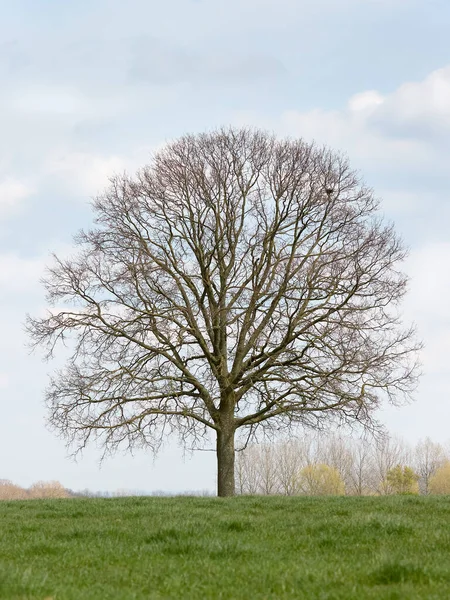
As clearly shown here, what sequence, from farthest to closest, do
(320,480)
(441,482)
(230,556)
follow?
(441,482) → (320,480) → (230,556)

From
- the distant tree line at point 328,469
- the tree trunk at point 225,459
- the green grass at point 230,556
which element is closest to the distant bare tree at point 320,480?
the distant tree line at point 328,469

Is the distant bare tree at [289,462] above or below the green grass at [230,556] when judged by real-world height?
above

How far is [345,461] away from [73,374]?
60.1 m

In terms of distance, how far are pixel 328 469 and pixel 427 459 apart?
20.6 m

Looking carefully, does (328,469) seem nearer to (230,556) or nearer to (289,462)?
(289,462)

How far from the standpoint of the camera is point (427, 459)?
86.2 metres

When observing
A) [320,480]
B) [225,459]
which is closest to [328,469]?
[320,480]

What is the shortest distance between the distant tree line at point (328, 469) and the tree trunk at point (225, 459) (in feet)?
140

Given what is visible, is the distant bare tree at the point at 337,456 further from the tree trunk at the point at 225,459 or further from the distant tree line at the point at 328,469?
the tree trunk at the point at 225,459

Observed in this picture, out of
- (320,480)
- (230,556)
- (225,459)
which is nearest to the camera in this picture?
(230,556)

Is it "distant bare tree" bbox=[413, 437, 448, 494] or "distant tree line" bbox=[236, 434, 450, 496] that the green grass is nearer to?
"distant tree line" bbox=[236, 434, 450, 496]

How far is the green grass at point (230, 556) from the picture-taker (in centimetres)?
666

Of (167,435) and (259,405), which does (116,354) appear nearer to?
(167,435)

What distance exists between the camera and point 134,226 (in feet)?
88.8
